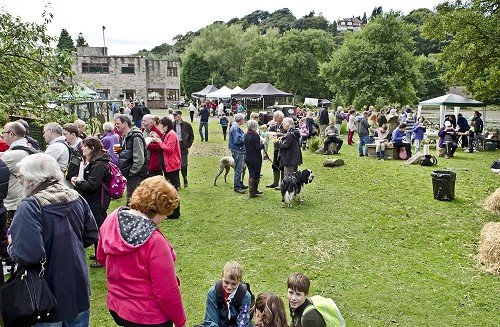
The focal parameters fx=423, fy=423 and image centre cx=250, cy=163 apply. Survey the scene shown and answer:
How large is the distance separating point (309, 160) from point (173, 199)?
12.6 meters

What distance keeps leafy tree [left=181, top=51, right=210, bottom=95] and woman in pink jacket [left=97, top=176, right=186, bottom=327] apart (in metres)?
62.9

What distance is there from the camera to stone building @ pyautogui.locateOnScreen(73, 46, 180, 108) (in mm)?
51688

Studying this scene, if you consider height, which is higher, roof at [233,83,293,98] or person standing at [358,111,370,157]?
roof at [233,83,293,98]

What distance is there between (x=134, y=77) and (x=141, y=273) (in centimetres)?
5358

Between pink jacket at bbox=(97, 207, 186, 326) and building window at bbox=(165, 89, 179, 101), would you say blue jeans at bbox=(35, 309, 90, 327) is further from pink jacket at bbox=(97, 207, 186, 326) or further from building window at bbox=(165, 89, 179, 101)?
building window at bbox=(165, 89, 179, 101)

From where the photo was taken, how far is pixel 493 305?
16.6 ft

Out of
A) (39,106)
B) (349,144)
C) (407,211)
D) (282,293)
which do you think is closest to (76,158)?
(39,106)

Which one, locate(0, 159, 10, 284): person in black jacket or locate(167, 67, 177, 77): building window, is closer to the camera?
locate(0, 159, 10, 284): person in black jacket

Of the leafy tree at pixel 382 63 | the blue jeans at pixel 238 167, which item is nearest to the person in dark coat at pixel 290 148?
the blue jeans at pixel 238 167

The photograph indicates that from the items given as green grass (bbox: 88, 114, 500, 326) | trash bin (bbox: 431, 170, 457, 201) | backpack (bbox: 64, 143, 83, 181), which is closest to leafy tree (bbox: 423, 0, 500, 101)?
green grass (bbox: 88, 114, 500, 326)

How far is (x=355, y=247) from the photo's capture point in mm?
6934

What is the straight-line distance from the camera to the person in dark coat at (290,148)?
932 cm

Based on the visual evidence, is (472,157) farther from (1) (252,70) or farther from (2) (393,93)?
(1) (252,70)

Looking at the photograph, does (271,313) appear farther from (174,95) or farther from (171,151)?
(174,95)
